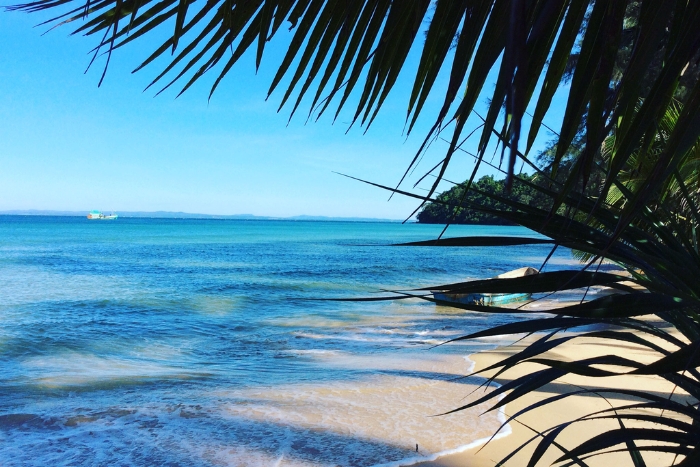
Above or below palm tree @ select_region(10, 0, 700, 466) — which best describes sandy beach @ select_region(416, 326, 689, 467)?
below

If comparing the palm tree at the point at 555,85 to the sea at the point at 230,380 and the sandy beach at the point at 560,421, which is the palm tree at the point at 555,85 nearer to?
the sea at the point at 230,380

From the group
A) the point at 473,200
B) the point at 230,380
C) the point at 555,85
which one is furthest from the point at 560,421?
the point at 555,85

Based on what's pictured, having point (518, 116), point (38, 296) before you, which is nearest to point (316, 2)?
point (518, 116)

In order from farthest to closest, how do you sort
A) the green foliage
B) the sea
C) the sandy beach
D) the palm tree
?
the sea
the sandy beach
the green foliage
the palm tree

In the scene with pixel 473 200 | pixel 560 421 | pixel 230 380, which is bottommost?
pixel 230 380

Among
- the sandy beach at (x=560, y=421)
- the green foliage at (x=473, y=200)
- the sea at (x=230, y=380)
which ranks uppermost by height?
the green foliage at (x=473, y=200)

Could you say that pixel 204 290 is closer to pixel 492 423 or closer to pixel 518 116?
pixel 492 423

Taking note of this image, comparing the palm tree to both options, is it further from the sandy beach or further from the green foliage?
the sandy beach

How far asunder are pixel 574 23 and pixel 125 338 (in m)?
13.2

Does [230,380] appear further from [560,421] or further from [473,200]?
[473,200]

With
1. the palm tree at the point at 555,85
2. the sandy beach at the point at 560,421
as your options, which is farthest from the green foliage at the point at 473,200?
the sandy beach at the point at 560,421

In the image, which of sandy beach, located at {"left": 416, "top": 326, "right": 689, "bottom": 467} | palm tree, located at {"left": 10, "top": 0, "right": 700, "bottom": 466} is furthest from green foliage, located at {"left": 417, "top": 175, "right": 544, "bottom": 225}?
sandy beach, located at {"left": 416, "top": 326, "right": 689, "bottom": 467}

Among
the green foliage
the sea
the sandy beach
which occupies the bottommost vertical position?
the sea

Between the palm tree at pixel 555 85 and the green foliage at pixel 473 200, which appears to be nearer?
the palm tree at pixel 555 85
